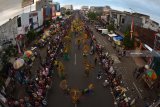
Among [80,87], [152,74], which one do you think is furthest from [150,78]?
[80,87]

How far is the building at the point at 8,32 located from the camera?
48.3 meters

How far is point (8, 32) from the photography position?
174 feet

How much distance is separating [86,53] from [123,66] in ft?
33.5

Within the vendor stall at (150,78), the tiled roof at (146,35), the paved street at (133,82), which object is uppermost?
the tiled roof at (146,35)

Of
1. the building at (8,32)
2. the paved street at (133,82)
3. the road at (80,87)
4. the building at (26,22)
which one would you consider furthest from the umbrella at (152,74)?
the building at (26,22)

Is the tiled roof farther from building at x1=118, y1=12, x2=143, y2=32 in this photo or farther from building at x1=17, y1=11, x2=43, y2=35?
building at x1=17, y1=11, x2=43, y2=35

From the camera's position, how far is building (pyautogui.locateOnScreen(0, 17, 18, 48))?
48.3 m

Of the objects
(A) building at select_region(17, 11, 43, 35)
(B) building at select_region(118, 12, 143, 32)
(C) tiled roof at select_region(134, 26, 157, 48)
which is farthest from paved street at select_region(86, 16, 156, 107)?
(A) building at select_region(17, 11, 43, 35)

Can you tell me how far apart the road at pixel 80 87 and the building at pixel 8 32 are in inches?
456

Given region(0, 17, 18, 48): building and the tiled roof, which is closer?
region(0, 17, 18, 48): building

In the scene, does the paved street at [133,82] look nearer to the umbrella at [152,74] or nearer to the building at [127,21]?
the umbrella at [152,74]

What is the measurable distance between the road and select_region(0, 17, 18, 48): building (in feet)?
38.0

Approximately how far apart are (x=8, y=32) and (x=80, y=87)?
80.7ft

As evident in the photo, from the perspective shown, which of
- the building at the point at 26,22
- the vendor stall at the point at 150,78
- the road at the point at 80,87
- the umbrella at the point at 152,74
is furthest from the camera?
the building at the point at 26,22
